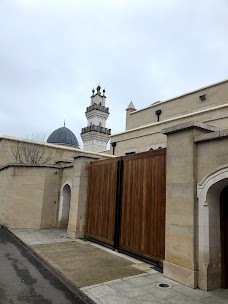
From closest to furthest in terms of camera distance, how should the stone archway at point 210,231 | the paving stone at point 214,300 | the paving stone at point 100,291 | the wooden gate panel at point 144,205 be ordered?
1. the paving stone at point 214,300
2. the paving stone at point 100,291
3. the stone archway at point 210,231
4. the wooden gate panel at point 144,205

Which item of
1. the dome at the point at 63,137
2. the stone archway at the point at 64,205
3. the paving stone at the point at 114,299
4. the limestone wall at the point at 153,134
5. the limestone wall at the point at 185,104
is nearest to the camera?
the paving stone at the point at 114,299

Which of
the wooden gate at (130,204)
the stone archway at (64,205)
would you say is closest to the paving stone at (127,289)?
the wooden gate at (130,204)

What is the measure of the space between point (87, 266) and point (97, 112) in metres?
39.8

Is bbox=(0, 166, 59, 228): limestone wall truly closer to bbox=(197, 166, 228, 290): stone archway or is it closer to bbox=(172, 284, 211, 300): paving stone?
bbox=(172, 284, 211, 300): paving stone

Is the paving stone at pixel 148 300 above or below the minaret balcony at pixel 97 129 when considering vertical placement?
below

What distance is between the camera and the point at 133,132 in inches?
714

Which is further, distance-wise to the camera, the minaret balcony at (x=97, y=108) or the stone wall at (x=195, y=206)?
the minaret balcony at (x=97, y=108)

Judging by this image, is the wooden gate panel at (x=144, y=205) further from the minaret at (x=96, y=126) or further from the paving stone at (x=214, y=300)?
the minaret at (x=96, y=126)

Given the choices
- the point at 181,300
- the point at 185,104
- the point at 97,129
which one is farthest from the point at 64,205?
the point at 97,129

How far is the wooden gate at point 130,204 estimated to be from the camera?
7.78 metres

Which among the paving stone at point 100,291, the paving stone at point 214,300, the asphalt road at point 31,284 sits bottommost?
the asphalt road at point 31,284

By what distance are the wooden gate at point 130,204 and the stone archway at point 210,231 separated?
1520 millimetres

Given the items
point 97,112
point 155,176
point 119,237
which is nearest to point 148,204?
point 155,176

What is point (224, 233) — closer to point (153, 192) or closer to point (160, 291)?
point (160, 291)
